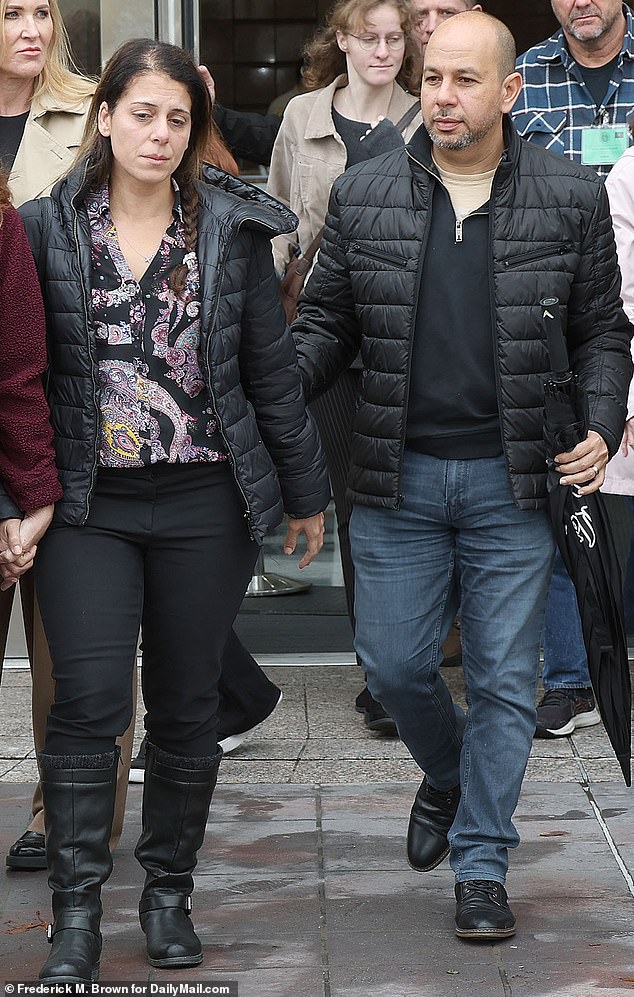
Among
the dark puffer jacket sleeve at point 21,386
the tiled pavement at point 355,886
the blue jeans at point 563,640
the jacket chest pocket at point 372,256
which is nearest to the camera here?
the dark puffer jacket sleeve at point 21,386

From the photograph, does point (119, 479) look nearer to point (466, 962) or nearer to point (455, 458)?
point (455, 458)

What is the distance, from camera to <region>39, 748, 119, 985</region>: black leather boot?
3.40 meters

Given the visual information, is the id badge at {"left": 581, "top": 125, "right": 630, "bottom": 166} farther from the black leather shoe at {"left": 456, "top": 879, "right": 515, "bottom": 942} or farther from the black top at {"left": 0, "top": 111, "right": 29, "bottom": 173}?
the black leather shoe at {"left": 456, "top": 879, "right": 515, "bottom": 942}

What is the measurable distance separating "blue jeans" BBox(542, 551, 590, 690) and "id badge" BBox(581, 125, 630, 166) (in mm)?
1329

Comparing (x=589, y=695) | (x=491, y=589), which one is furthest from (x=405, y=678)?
(x=589, y=695)

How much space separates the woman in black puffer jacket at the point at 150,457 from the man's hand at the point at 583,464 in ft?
2.15

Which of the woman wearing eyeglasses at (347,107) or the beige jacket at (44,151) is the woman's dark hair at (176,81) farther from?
the woman wearing eyeglasses at (347,107)

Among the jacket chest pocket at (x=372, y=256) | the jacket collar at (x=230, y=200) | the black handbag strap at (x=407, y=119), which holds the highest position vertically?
the black handbag strap at (x=407, y=119)

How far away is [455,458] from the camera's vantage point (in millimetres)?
3832

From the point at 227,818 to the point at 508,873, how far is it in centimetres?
89

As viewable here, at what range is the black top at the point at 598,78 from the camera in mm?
5441

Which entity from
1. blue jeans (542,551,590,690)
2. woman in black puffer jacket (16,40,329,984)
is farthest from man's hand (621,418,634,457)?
woman in black puffer jacket (16,40,329,984)

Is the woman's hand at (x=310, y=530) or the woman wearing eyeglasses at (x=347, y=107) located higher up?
the woman wearing eyeglasses at (x=347, y=107)

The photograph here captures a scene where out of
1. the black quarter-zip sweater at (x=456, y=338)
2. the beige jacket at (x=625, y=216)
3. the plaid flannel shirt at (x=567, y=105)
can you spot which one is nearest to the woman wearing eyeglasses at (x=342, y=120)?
the plaid flannel shirt at (x=567, y=105)
